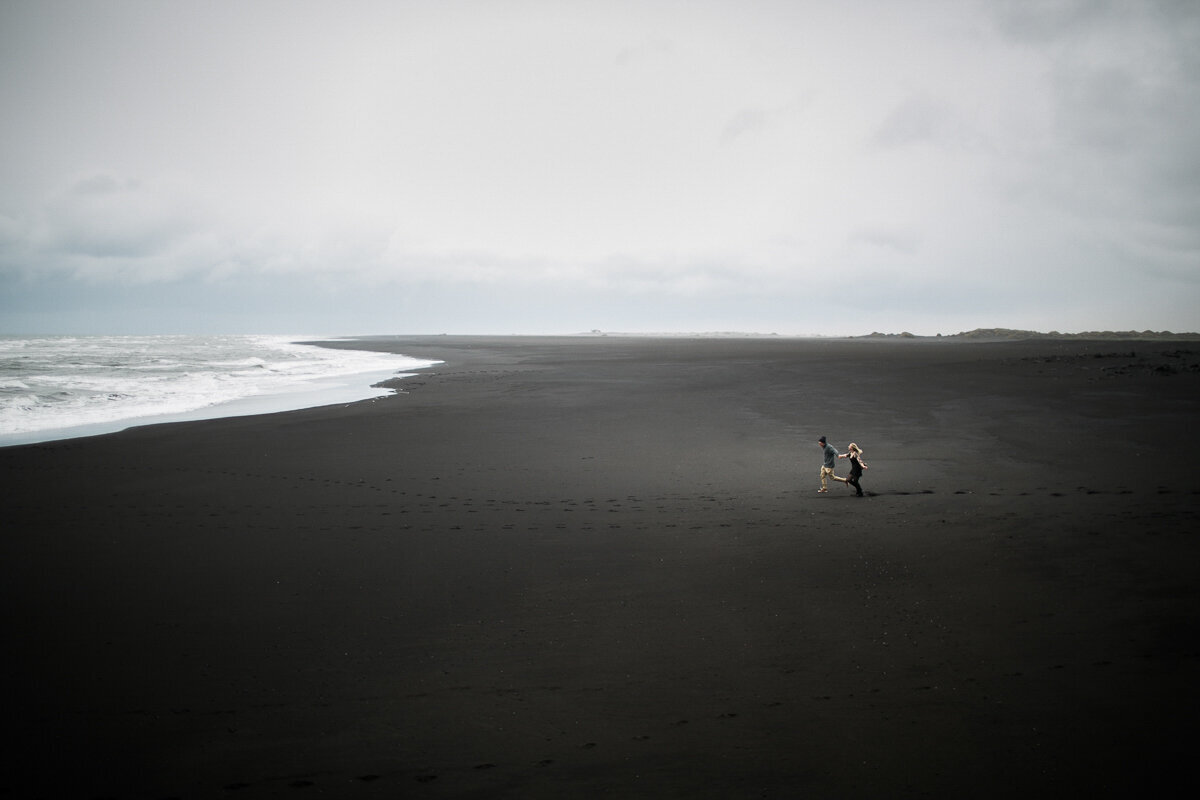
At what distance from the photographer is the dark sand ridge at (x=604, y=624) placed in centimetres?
Result: 411

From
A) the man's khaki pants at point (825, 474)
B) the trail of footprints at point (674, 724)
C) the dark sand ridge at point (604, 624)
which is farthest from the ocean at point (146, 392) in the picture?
the man's khaki pants at point (825, 474)

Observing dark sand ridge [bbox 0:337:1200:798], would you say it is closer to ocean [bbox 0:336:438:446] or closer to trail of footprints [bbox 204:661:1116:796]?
trail of footprints [bbox 204:661:1116:796]

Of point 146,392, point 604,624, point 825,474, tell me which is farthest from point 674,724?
point 146,392

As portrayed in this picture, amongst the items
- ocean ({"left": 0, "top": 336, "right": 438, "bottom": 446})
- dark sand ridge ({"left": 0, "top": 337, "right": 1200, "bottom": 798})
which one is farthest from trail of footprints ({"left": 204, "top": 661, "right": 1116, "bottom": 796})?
ocean ({"left": 0, "top": 336, "right": 438, "bottom": 446})

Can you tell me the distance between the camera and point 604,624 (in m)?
6.00

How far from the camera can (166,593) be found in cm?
Result: 678

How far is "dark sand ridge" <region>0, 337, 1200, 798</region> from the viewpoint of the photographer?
411 cm

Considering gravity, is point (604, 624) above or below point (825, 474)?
below

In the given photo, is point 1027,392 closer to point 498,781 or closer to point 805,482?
point 805,482

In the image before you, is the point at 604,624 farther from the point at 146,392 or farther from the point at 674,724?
the point at 146,392

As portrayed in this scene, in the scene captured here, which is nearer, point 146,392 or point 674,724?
point 674,724

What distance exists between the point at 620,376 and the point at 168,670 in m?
27.4

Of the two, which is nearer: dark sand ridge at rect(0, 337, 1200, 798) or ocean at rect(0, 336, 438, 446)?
dark sand ridge at rect(0, 337, 1200, 798)

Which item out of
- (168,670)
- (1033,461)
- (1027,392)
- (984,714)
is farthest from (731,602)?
(1027,392)
